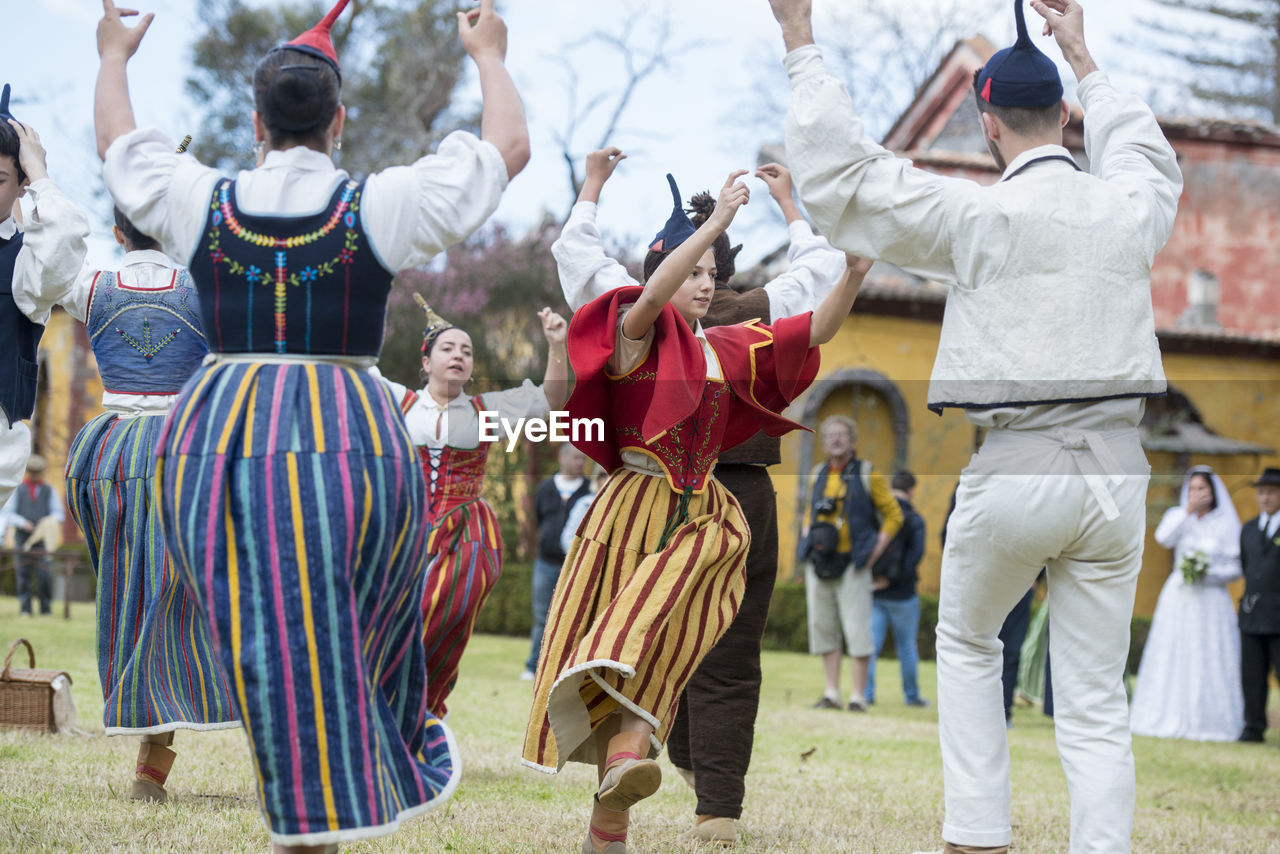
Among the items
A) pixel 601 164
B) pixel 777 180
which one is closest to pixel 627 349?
pixel 601 164

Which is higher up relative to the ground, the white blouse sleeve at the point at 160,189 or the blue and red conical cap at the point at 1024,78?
the blue and red conical cap at the point at 1024,78

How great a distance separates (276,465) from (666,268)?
56.1 inches

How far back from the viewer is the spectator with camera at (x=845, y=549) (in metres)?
10.4

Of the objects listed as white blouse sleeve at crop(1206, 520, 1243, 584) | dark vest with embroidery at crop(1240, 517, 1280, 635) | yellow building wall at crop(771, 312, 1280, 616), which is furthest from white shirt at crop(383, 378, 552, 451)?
yellow building wall at crop(771, 312, 1280, 616)

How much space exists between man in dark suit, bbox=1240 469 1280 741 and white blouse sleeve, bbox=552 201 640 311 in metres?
7.81

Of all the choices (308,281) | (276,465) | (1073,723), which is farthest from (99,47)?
(1073,723)

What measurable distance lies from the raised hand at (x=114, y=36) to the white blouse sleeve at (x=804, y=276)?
8.05ft

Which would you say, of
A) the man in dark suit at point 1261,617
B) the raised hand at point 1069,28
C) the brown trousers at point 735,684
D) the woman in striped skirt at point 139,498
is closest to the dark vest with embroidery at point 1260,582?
the man in dark suit at point 1261,617

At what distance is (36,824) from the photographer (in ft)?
13.6

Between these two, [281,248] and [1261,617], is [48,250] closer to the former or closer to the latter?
[281,248]

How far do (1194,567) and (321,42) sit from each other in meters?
9.61

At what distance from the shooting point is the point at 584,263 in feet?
14.6

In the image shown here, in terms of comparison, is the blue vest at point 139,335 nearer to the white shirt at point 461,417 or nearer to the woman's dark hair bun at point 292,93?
the white shirt at point 461,417

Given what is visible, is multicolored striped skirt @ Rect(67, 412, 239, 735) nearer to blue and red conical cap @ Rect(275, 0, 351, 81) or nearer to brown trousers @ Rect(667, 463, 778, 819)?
brown trousers @ Rect(667, 463, 778, 819)
